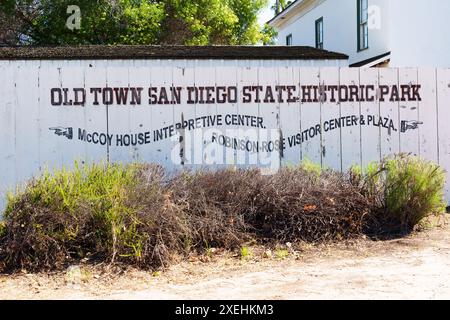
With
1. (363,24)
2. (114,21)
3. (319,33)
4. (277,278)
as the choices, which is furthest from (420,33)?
(114,21)

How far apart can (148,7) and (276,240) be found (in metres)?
16.8

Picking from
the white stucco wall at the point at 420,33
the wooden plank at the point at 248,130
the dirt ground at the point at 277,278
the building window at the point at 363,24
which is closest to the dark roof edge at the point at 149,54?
the wooden plank at the point at 248,130

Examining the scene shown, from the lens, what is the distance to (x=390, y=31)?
15.5 meters

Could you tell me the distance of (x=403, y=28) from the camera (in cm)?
1532

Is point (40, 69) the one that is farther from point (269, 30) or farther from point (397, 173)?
point (269, 30)

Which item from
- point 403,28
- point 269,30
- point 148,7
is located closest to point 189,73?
point 403,28

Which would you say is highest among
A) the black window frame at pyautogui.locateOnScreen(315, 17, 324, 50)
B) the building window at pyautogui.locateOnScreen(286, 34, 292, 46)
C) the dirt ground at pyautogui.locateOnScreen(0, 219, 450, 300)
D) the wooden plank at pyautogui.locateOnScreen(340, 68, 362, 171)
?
the building window at pyautogui.locateOnScreen(286, 34, 292, 46)

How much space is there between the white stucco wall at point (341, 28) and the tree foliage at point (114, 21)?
327cm

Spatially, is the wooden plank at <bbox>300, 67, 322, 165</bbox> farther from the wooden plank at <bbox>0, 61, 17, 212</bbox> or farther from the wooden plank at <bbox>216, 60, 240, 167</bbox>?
the wooden plank at <bbox>0, 61, 17, 212</bbox>

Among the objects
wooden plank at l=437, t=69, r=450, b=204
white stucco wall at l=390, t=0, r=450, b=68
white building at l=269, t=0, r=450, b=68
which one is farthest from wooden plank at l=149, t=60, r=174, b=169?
white stucco wall at l=390, t=0, r=450, b=68

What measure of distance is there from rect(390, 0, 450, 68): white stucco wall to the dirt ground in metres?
9.67

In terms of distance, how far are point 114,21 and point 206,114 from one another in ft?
50.1

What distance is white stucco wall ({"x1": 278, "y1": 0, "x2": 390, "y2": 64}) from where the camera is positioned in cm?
1608

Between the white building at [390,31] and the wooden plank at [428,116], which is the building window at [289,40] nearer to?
the white building at [390,31]
